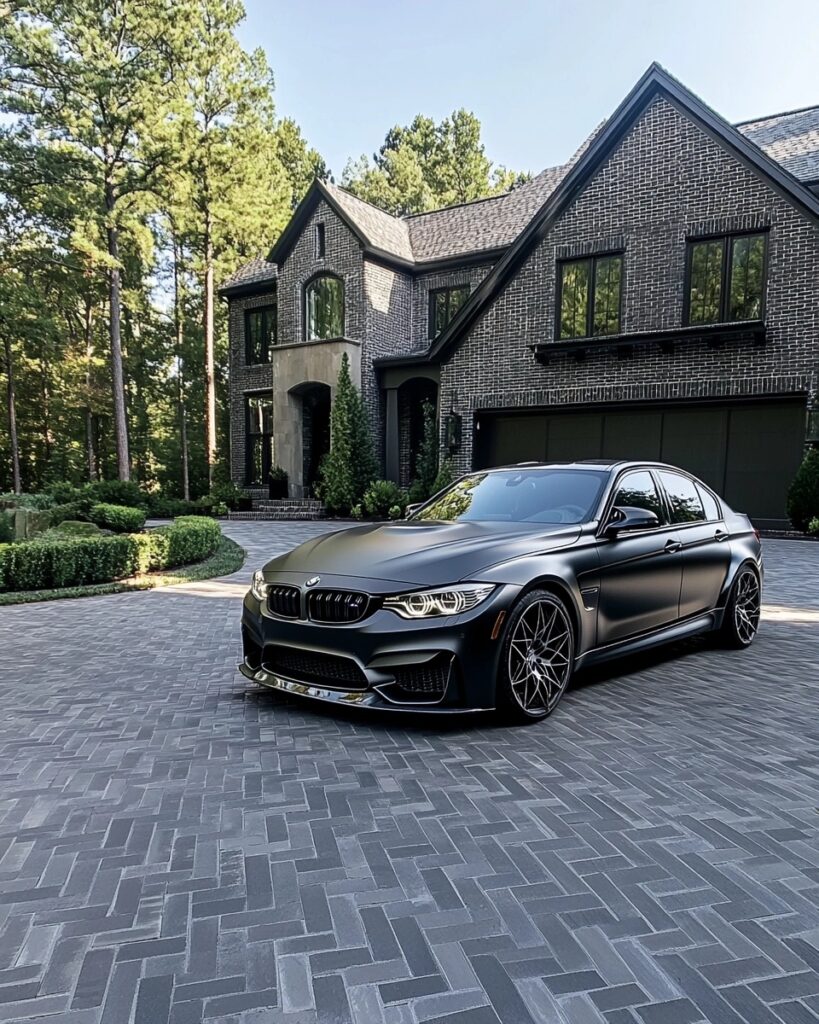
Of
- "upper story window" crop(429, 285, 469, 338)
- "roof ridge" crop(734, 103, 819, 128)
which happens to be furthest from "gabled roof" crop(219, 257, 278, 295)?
"roof ridge" crop(734, 103, 819, 128)

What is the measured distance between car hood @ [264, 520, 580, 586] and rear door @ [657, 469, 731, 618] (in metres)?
1.37

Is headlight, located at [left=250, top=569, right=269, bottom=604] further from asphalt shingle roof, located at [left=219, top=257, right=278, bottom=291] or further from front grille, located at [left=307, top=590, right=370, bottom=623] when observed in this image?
asphalt shingle roof, located at [left=219, top=257, right=278, bottom=291]

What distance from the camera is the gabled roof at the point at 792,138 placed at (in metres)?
15.0

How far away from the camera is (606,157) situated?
15.6 meters

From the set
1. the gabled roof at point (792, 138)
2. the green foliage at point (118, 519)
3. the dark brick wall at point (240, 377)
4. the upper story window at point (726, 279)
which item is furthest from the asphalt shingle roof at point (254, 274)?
the gabled roof at point (792, 138)

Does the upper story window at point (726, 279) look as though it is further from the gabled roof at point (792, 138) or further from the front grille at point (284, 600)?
the front grille at point (284, 600)

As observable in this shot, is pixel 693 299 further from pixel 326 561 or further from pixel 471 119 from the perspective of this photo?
pixel 471 119

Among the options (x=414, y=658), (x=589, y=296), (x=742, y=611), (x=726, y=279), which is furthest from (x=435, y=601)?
(x=589, y=296)

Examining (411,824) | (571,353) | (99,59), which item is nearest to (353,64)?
(99,59)

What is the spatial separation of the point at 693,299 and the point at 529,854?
14.7 meters

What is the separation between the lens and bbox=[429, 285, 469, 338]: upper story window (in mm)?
21156

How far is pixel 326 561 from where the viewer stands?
4215 mm

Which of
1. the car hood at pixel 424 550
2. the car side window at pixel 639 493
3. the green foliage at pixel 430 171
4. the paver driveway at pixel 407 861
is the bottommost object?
the paver driveway at pixel 407 861

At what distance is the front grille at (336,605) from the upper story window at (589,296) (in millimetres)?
13563
